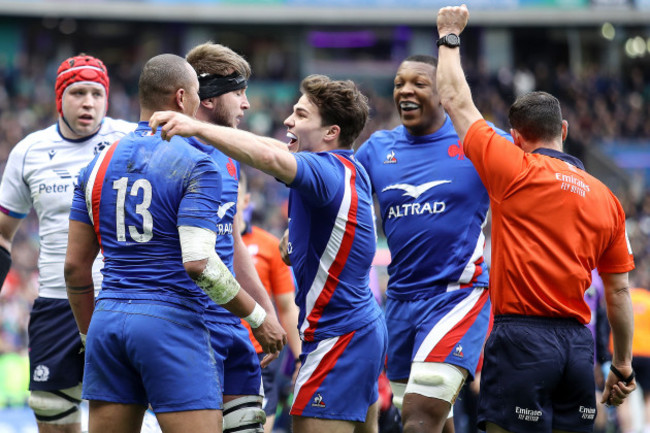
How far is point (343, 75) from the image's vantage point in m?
35.8

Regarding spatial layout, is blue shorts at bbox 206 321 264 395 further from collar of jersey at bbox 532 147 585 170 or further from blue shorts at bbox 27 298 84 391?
collar of jersey at bbox 532 147 585 170

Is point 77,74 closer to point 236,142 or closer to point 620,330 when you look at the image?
point 236,142

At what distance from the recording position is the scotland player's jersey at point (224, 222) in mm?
5156

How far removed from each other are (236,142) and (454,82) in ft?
5.09

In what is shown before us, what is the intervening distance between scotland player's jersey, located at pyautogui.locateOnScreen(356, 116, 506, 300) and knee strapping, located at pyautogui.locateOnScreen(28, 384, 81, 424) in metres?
2.52

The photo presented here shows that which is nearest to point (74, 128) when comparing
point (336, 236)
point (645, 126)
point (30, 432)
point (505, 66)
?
point (336, 236)

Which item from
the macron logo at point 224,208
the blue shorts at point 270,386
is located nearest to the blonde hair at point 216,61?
the macron logo at point 224,208

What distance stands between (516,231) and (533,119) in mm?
721

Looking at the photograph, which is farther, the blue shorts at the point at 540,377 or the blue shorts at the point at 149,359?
the blue shorts at the point at 540,377

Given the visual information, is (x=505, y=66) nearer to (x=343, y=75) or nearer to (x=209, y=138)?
(x=343, y=75)

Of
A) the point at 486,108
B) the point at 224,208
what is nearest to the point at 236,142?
the point at 224,208

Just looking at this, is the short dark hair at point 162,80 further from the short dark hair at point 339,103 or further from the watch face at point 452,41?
the watch face at point 452,41

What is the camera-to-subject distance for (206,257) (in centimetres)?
431

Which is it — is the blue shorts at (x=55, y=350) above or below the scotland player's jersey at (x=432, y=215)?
below
